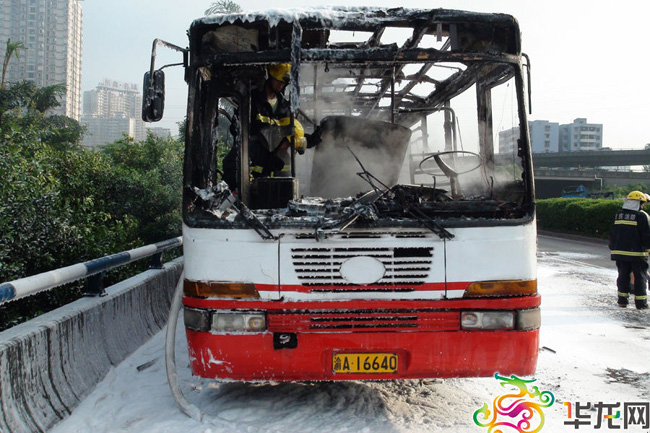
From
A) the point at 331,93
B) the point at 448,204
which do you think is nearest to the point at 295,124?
the point at 331,93

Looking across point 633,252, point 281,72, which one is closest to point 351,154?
point 281,72

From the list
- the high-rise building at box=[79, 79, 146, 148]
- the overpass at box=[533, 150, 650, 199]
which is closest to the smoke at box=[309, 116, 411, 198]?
the overpass at box=[533, 150, 650, 199]

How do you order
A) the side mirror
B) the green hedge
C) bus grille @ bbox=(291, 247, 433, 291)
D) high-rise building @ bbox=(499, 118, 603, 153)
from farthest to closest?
1. high-rise building @ bbox=(499, 118, 603, 153)
2. the green hedge
3. the side mirror
4. bus grille @ bbox=(291, 247, 433, 291)

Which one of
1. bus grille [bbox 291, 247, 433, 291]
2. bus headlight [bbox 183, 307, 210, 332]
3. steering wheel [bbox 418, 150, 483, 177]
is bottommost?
bus headlight [bbox 183, 307, 210, 332]

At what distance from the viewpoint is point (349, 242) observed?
11.2 ft

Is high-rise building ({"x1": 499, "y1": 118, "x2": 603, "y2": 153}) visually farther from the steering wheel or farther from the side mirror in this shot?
the side mirror

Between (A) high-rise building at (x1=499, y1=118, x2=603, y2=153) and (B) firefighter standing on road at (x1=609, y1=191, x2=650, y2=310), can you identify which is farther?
(A) high-rise building at (x1=499, y1=118, x2=603, y2=153)

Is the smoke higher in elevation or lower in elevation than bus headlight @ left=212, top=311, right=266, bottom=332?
higher

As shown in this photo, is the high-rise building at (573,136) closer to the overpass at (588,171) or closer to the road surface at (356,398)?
the overpass at (588,171)

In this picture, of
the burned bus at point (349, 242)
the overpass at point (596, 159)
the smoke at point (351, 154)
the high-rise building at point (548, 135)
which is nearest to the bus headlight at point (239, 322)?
the burned bus at point (349, 242)

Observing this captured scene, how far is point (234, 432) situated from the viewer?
336 cm

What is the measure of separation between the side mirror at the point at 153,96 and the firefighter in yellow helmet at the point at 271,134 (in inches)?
28.4

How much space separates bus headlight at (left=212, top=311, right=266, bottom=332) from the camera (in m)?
3.47

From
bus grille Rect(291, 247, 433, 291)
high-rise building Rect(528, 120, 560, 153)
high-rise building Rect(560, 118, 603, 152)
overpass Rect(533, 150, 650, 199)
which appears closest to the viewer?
bus grille Rect(291, 247, 433, 291)
